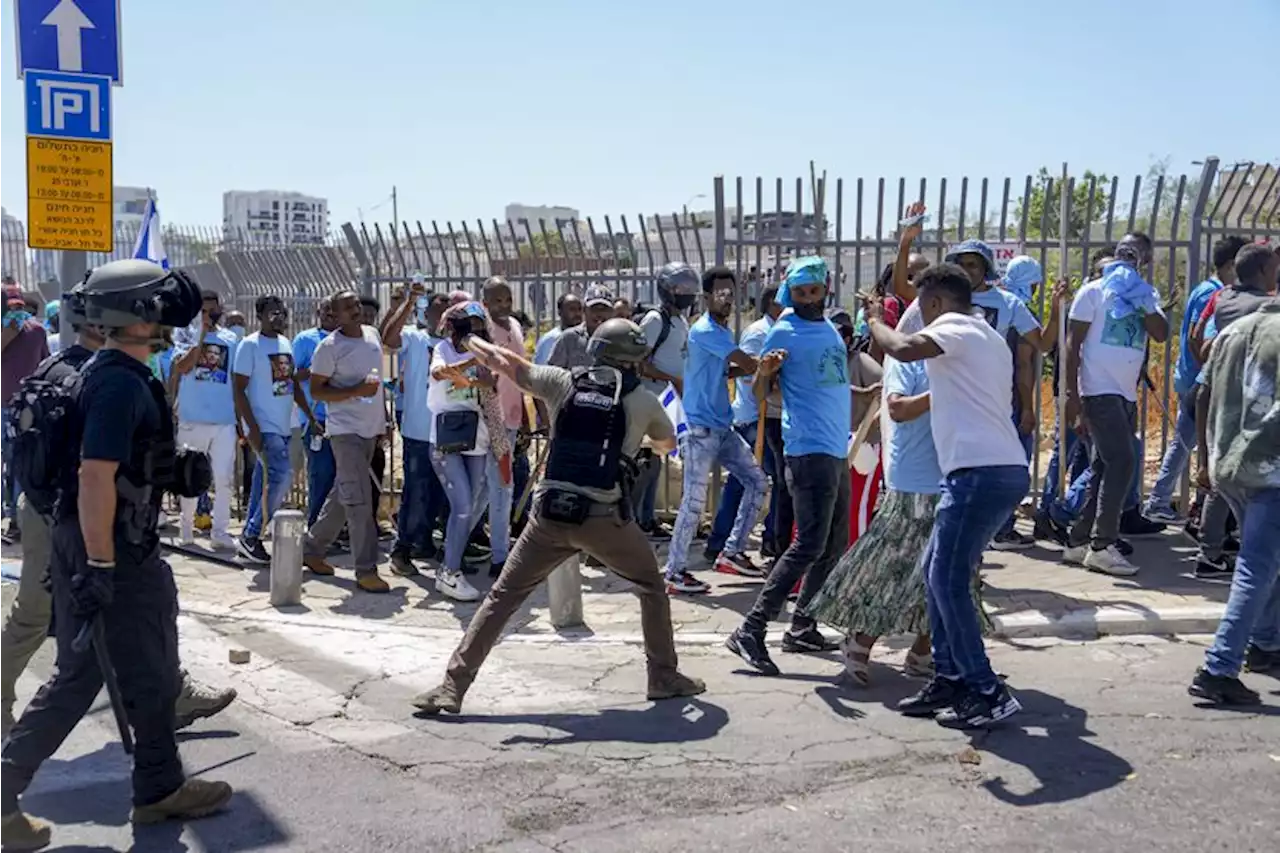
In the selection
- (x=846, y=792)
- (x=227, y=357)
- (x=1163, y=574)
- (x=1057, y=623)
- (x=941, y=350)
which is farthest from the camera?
(x=227, y=357)

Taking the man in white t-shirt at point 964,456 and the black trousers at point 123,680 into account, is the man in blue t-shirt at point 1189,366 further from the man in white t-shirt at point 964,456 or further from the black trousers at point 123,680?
the black trousers at point 123,680

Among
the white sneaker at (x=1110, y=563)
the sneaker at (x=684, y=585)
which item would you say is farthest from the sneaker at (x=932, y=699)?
the white sneaker at (x=1110, y=563)

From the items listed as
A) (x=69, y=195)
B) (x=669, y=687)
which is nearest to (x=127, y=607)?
(x=669, y=687)

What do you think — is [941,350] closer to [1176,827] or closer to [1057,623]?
[1176,827]

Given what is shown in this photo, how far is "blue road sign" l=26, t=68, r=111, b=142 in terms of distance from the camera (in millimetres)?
7410

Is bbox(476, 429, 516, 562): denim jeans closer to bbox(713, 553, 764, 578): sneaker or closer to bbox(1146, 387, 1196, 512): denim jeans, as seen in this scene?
bbox(713, 553, 764, 578): sneaker

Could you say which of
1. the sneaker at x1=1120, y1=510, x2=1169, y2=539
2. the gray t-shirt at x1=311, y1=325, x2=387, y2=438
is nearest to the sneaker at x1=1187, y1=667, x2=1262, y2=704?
the sneaker at x1=1120, y1=510, x2=1169, y2=539

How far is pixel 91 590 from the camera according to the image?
4547 millimetres

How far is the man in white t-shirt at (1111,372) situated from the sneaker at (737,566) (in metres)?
2.08

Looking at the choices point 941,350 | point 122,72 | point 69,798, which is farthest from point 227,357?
point 941,350

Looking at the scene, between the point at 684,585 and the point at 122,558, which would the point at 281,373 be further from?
the point at 122,558

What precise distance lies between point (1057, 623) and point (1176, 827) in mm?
2967

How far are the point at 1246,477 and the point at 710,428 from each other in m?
3.49

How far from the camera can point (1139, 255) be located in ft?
30.1
